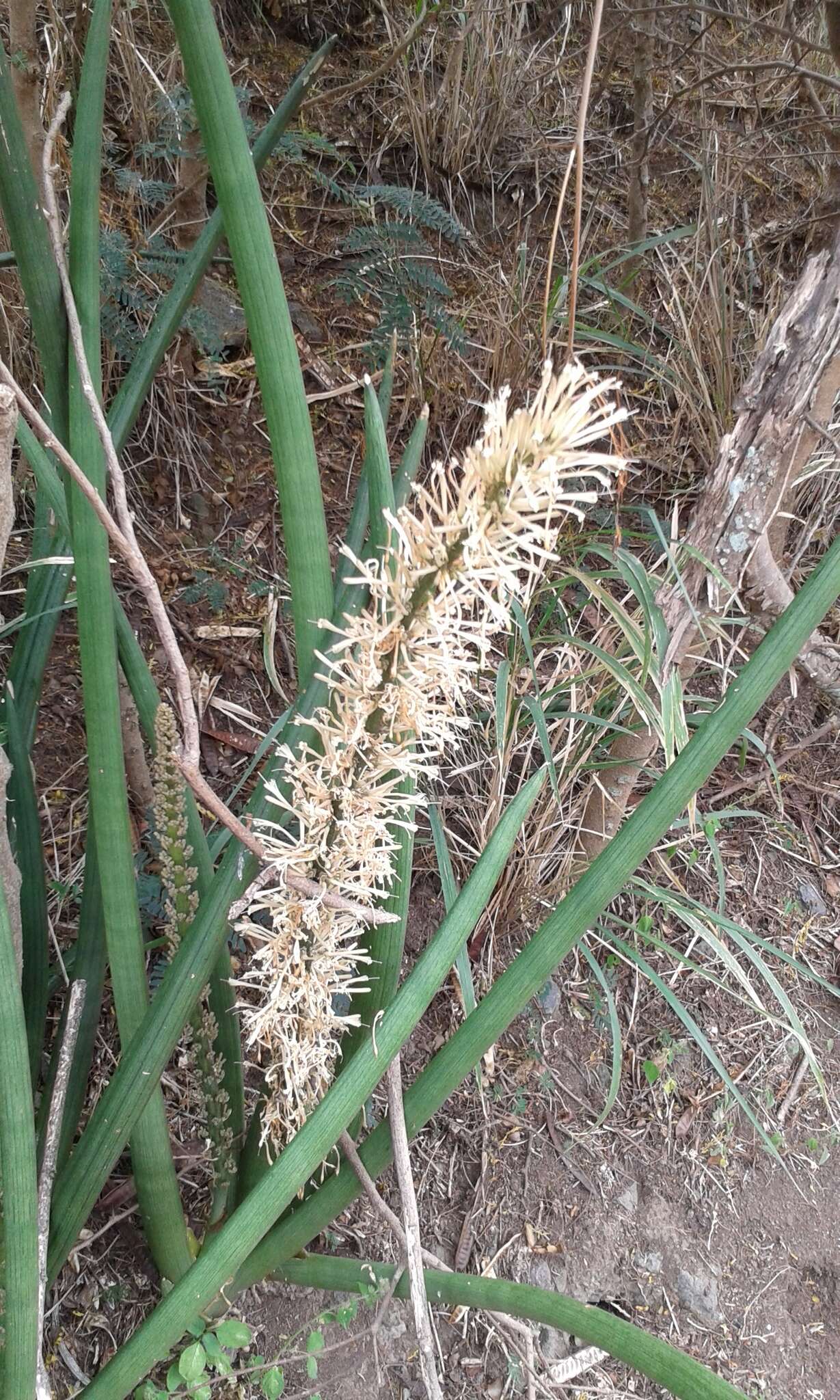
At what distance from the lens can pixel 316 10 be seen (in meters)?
1.95

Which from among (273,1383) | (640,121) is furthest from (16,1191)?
(640,121)

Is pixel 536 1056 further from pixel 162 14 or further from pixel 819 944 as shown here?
pixel 162 14

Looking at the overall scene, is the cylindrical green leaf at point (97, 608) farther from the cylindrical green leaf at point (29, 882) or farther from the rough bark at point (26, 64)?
the rough bark at point (26, 64)

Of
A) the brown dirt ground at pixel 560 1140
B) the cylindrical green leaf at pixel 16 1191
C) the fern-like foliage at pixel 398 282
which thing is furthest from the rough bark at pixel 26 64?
the cylindrical green leaf at pixel 16 1191

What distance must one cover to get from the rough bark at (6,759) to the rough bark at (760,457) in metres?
0.71

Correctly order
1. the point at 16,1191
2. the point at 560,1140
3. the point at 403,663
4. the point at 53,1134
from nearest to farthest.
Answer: the point at 403,663 → the point at 16,1191 → the point at 53,1134 → the point at 560,1140

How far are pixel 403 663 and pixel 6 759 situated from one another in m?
0.49

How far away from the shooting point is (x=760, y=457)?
1.04m

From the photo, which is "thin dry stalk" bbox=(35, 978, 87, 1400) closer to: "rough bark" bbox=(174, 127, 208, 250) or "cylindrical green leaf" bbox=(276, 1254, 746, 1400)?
"cylindrical green leaf" bbox=(276, 1254, 746, 1400)

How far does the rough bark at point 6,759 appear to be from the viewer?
69cm

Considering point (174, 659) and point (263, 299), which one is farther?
point (263, 299)

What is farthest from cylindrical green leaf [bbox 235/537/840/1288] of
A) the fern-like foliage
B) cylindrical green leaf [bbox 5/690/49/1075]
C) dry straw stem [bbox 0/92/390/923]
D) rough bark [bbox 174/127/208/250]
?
rough bark [bbox 174/127/208/250]

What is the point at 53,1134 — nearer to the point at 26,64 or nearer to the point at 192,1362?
the point at 192,1362

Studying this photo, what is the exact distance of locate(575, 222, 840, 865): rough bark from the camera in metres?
0.99
